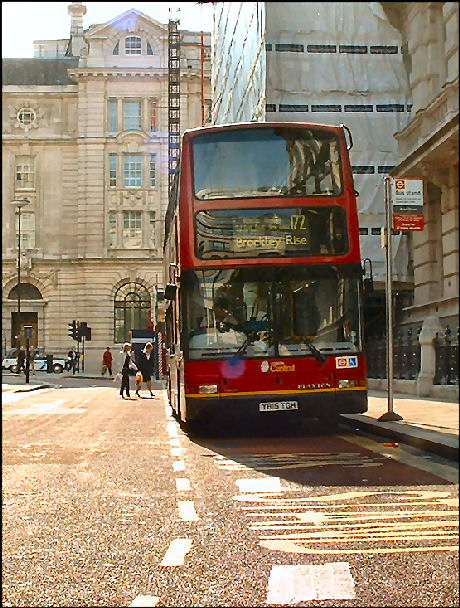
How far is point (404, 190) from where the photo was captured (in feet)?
3.75

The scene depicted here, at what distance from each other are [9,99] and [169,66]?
25.7 inches

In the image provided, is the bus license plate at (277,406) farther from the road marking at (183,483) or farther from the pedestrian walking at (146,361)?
the road marking at (183,483)

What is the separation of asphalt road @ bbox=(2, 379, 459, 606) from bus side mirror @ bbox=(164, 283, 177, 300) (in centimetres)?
22

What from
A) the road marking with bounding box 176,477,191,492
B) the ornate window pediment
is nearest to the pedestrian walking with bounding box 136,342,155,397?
the ornate window pediment

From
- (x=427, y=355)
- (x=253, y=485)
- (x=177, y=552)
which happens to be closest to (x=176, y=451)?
(x=253, y=485)

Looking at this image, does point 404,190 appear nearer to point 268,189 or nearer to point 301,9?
point 301,9

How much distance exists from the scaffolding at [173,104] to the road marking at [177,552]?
4.18ft

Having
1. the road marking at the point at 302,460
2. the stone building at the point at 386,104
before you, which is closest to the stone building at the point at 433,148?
the stone building at the point at 386,104

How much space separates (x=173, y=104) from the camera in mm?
1632

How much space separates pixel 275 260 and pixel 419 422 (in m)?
0.53

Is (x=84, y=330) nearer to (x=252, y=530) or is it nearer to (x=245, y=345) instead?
(x=245, y=345)

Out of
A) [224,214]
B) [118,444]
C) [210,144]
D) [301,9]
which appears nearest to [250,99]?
[210,144]

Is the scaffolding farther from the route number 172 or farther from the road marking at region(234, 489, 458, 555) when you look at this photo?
the road marking at region(234, 489, 458, 555)

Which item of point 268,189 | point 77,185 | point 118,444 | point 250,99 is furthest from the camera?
point 118,444
